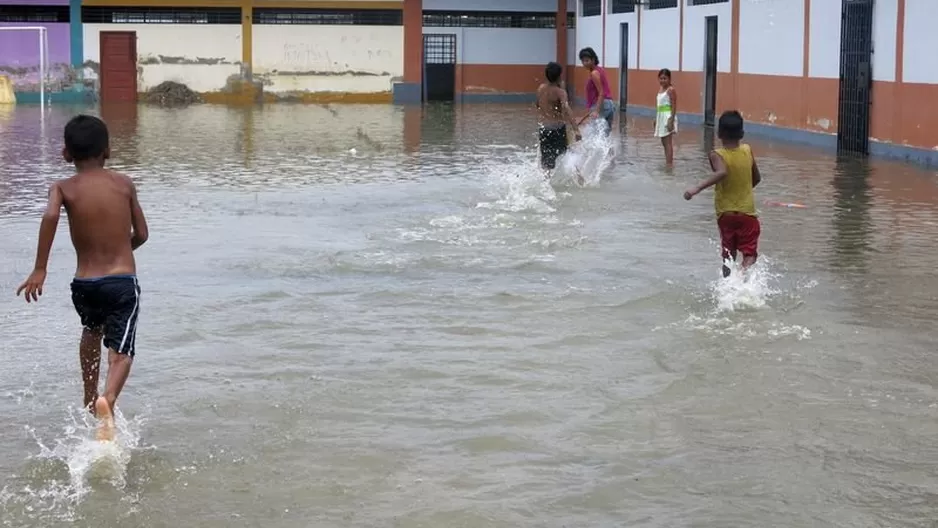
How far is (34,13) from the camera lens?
38844 mm

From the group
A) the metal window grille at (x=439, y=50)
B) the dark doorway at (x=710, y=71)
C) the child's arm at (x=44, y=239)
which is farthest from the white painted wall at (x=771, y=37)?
the child's arm at (x=44, y=239)

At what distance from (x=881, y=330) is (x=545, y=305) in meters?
2.06

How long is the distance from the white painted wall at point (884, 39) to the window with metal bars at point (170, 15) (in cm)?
2449

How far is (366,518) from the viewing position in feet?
15.0

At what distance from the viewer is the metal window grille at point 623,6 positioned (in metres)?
34.1

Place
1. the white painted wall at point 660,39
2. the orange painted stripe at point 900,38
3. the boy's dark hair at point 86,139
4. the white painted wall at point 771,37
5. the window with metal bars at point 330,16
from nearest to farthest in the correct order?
the boy's dark hair at point 86,139
the orange painted stripe at point 900,38
the white painted wall at point 771,37
the white painted wall at point 660,39
the window with metal bars at point 330,16

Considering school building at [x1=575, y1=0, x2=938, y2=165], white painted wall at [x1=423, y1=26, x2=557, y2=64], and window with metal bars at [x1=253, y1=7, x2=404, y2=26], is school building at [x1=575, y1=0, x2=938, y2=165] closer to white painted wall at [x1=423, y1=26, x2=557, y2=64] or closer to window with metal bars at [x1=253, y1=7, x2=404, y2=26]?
white painted wall at [x1=423, y1=26, x2=557, y2=64]

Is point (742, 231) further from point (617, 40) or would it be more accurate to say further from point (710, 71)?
point (617, 40)

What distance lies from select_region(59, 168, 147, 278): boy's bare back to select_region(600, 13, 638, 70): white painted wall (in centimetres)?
2946

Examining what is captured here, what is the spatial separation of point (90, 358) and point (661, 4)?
91.4 feet

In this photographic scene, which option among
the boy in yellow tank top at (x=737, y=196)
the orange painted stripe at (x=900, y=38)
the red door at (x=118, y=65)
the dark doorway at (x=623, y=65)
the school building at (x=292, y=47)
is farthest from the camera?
the red door at (x=118, y=65)

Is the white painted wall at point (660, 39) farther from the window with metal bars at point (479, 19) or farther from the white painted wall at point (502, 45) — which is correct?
the window with metal bars at point (479, 19)

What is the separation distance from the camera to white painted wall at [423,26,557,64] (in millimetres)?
41000

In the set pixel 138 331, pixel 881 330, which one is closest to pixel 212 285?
pixel 138 331
